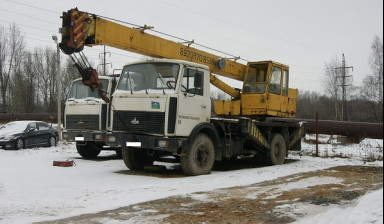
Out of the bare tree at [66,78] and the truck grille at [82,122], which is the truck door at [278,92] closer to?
the truck grille at [82,122]

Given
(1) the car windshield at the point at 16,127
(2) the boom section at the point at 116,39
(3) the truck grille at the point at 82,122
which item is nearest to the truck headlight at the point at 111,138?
(2) the boom section at the point at 116,39

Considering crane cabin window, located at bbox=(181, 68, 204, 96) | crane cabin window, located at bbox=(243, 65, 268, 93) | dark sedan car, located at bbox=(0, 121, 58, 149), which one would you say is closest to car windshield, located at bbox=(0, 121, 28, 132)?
dark sedan car, located at bbox=(0, 121, 58, 149)

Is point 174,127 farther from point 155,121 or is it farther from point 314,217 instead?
point 314,217

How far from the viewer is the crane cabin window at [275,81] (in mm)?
13578

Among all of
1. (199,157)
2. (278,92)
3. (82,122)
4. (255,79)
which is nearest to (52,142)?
(82,122)

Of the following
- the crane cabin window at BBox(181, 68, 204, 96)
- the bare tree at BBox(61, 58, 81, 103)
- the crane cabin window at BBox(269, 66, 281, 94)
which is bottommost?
the crane cabin window at BBox(181, 68, 204, 96)

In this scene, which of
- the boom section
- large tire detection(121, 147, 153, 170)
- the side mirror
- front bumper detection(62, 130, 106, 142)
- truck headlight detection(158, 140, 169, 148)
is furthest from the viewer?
front bumper detection(62, 130, 106, 142)

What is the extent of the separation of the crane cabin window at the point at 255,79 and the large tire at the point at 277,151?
1.83m

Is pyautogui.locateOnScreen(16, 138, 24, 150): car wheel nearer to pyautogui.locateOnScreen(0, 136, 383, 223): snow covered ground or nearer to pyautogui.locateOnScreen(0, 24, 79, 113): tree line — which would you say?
pyautogui.locateOnScreen(0, 136, 383, 223): snow covered ground

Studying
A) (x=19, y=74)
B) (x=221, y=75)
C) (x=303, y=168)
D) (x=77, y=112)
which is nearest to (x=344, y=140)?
(x=303, y=168)

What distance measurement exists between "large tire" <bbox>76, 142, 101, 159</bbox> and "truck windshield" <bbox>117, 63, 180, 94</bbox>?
4.90 metres

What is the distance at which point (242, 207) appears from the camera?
6590 mm

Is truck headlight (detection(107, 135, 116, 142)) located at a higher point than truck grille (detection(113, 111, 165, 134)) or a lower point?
lower

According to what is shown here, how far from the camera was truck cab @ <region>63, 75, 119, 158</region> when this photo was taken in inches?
539
